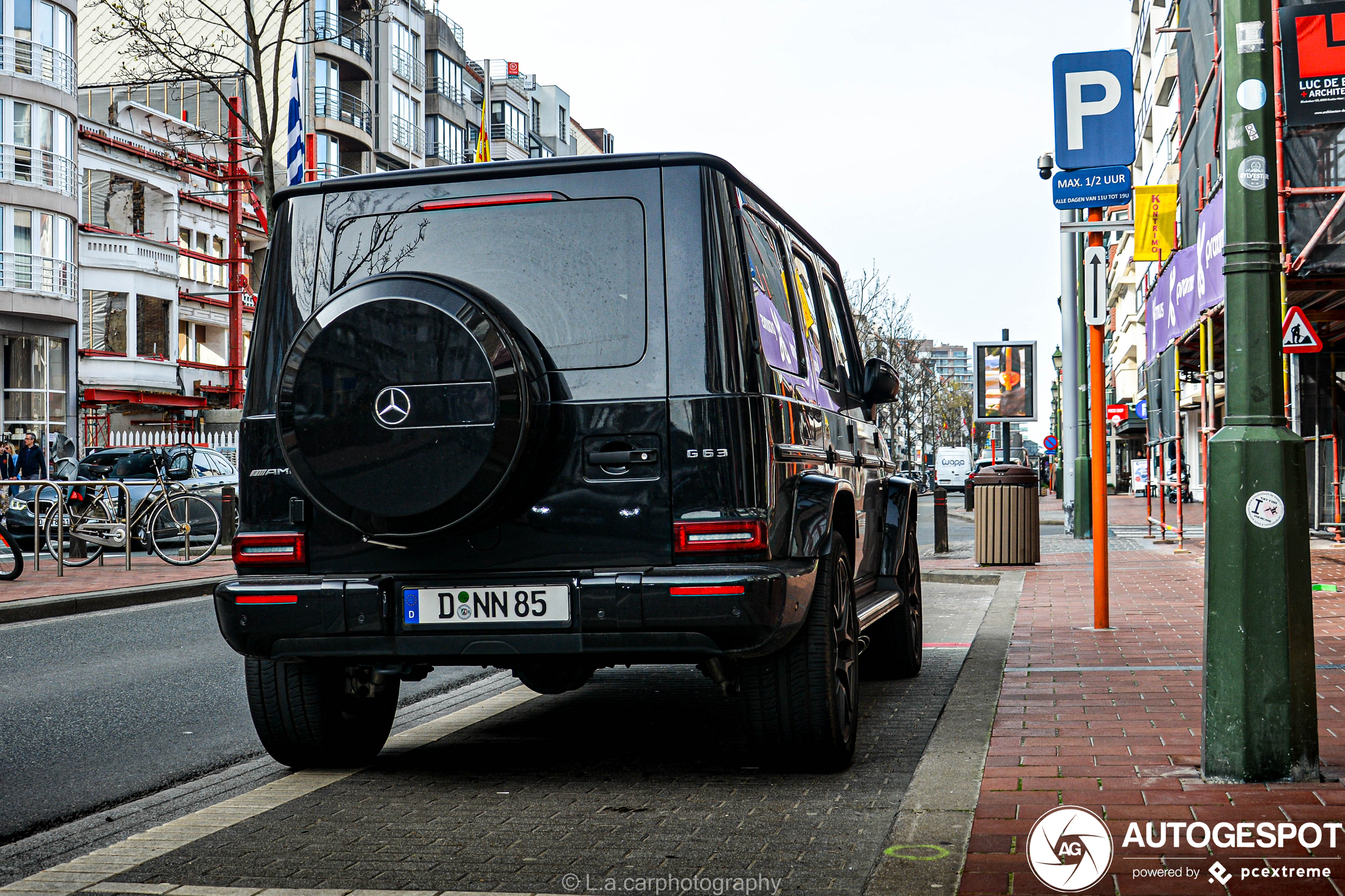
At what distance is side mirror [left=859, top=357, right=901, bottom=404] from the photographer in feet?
22.9

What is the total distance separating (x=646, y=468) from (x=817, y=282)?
7.46 ft

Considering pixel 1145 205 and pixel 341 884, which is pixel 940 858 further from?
pixel 1145 205

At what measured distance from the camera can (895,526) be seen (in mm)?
7473

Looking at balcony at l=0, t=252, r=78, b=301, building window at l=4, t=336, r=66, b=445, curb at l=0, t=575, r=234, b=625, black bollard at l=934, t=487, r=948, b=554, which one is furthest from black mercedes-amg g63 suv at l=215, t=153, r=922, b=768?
building window at l=4, t=336, r=66, b=445

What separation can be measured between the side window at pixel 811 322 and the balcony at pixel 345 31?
44523 mm

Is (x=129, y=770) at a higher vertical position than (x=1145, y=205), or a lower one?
lower

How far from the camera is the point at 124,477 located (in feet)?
68.8

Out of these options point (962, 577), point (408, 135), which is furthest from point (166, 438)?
point (962, 577)

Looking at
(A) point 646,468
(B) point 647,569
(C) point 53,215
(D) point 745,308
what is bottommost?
(B) point 647,569

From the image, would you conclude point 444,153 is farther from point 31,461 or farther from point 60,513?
point 60,513

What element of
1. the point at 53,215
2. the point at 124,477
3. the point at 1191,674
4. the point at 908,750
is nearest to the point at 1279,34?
the point at 1191,674

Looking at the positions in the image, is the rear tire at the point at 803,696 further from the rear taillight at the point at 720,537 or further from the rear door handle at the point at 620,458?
the rear door handle at the point at 620,458

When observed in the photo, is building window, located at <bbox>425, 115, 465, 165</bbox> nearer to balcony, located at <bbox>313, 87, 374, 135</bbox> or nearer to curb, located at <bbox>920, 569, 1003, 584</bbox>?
balcony, located at <bbox>313, 87, 374, 135</bbox>

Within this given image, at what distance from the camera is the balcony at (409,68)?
5853cm
